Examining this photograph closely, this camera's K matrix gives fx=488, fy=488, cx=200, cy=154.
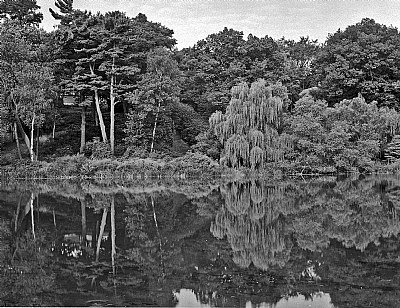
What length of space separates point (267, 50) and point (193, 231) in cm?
2708

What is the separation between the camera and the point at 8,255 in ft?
28.2

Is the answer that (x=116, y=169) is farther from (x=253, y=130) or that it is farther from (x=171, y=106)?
(x=253, y=130)

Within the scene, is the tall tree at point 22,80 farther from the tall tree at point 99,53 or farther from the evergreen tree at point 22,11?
the evergreen tree at point 22,11

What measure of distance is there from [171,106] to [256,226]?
2039 cm

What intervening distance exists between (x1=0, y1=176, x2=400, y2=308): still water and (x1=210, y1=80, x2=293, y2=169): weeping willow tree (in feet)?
29.7

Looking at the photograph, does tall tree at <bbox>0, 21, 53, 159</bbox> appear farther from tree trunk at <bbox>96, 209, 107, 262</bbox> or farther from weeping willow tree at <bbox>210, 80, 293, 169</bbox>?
tree trunk at <bbox>96, 209, 107, 262</bbox>

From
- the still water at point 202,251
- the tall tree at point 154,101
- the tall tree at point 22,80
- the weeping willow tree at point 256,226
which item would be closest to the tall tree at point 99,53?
the tall tree at point 154,101

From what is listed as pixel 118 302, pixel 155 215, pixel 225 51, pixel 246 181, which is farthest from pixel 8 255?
pixel 225 51

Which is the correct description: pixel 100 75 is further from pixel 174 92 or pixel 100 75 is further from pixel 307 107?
pixel 307 107

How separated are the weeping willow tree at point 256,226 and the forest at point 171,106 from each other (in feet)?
28.4

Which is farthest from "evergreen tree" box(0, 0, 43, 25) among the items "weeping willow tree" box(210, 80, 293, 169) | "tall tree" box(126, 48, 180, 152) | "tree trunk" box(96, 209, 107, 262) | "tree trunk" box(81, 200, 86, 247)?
"tree trunk" box(96, 209, 107, 262)

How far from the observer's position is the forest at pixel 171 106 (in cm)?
2625

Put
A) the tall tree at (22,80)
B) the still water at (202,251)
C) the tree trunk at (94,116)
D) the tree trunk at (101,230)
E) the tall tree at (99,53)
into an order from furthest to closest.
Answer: the tree trunk at (94,116) < the tall tree at (99,53) < the tall tree at (22,80) < the tree trunk at (101,230) < the still water at (202,251)

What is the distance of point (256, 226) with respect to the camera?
10.9m
